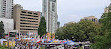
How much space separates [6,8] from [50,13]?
102 feet

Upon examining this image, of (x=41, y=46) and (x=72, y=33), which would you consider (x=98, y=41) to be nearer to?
(x=41, y=46)

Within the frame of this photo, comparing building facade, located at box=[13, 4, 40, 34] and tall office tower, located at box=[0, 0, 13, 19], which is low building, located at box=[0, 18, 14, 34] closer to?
building facade, located at box=[13, 4, 40, 34]

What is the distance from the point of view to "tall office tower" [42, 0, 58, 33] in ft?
326

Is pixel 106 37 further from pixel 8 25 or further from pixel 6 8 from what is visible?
pixel 6 8

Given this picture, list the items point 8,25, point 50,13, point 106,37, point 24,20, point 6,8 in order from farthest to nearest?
point 50,13 < point 6,8 < point 24,20 < point 8,25 < point 106,37

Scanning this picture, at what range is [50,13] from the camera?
3947 inches

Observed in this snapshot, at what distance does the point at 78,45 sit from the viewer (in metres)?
25.8

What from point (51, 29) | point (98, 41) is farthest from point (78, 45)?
point (51, 29)

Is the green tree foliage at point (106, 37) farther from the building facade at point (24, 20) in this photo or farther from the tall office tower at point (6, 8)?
the tall office tower at point (6, 8)

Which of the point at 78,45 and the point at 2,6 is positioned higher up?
the point at 2,6

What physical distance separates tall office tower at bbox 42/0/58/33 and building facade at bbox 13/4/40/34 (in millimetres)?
19397

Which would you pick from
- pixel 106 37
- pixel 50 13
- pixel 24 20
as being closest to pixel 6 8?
pixel 24 20

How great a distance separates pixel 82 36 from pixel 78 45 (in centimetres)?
916

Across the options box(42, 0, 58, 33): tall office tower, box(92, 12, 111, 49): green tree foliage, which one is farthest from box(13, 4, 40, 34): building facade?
box(92, 12, 111, 49): green tree foliage
